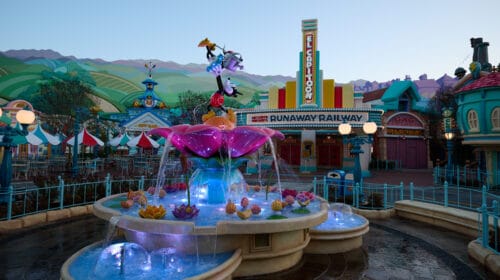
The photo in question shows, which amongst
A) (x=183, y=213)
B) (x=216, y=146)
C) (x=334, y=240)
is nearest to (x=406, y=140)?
(x=334, y=240)

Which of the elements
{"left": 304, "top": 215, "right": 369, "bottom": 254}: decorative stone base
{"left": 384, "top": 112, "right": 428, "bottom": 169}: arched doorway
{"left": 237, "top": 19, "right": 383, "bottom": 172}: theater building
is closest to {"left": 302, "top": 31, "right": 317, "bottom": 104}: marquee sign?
{"left": 237, "top": 19, "right": 383, "bottom": 172}: theater building

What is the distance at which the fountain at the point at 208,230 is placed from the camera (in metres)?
4.76

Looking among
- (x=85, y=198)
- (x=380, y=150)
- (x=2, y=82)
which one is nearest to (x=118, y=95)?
(x=2, y=82)

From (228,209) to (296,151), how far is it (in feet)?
73.1

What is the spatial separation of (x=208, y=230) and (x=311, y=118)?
1794cm

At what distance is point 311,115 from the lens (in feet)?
71.6

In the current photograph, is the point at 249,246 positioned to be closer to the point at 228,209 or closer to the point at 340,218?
the point at 228,209

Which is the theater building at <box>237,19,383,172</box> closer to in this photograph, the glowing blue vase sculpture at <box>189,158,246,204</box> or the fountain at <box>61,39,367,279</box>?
the fountain at <box>61,39,367,279</box>

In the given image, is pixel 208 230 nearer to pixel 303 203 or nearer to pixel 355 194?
pixel 303 203

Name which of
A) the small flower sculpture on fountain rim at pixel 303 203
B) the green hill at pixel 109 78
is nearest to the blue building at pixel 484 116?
the small flower sculpture on fountain rim at pixel 303 203

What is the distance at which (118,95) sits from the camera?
68.6 metres

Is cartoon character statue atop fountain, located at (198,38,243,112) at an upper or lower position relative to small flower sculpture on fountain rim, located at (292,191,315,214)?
upper

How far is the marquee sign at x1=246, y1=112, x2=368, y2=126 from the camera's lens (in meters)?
21.3

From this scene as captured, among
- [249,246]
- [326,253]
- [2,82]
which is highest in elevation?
[2,82]
